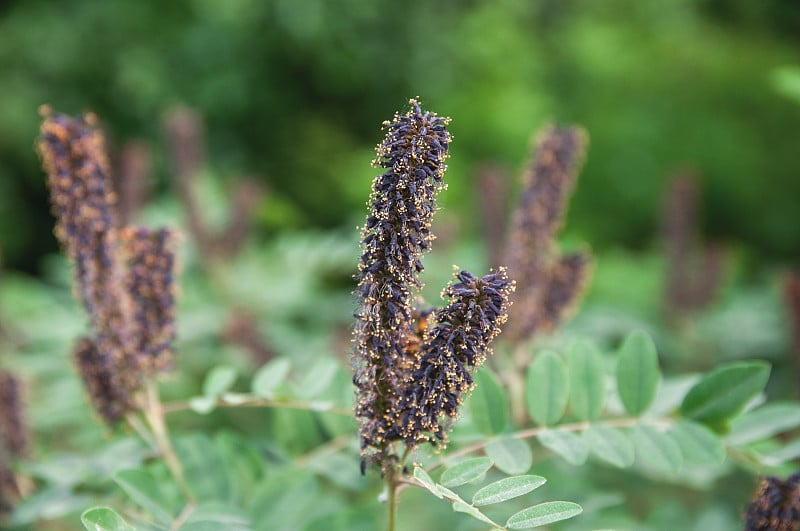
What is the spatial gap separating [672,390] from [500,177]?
1.02m

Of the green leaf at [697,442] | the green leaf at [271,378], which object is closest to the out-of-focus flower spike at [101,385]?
the green leaf at [271,378]

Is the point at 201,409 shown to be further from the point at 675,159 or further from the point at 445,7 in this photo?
the point at 445,7

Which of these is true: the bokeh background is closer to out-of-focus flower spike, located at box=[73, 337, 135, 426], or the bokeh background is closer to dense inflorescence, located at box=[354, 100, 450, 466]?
out-of-focus flower spike, located at box=[73, 337, 135, 426]

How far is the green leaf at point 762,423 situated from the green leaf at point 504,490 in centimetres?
49

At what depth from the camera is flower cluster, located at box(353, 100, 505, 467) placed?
2.76 ft

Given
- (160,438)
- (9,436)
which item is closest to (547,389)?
(160,438)

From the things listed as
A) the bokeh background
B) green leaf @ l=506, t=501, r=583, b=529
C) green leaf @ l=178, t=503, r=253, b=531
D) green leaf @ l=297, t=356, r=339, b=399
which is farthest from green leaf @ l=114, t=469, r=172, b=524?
the bokeh background

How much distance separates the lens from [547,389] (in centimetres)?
119

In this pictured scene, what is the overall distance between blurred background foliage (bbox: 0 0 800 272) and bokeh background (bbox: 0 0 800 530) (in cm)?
2

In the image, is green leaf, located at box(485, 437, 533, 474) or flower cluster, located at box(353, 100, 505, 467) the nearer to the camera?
flower cluster, located at box(353, 100, 505, 467)

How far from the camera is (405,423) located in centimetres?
90

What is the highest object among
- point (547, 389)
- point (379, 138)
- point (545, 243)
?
point (379, 138)

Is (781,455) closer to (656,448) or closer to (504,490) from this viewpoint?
(656,448)

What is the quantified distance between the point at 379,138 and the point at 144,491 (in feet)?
17.4
